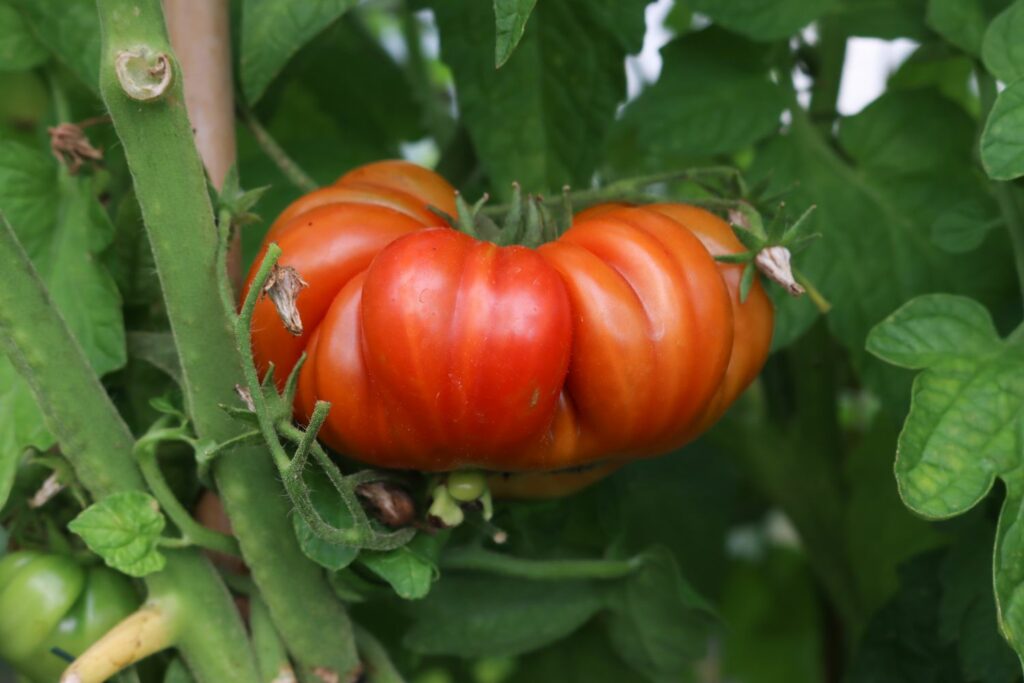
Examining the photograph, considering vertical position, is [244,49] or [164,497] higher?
[244,49]

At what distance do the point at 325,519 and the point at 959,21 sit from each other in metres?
0.52

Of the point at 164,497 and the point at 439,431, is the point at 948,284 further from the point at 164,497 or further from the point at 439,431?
the point at 164,497

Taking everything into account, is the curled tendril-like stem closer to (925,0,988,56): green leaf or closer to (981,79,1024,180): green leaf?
(981,79,1024,180): green leaf

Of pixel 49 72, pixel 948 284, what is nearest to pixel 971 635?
pixel 948 284

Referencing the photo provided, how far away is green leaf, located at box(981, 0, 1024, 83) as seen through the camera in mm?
689

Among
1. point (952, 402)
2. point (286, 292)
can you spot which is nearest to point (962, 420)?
point (952, 402)

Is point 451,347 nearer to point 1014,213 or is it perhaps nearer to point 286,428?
point 286,428

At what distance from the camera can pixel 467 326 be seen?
58cm

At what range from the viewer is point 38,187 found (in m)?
0.77

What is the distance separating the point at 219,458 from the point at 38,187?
9.0 inches

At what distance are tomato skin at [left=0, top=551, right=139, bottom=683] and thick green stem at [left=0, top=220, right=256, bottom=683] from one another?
0.05 metres

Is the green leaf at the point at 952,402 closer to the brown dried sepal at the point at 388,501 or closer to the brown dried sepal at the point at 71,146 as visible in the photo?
the brown dried sepal at the point at 388,501

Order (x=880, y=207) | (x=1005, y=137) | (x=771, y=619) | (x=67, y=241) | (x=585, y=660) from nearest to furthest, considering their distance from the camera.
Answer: (x=1005, y=137), (x=67, y=241), (x=880, y=207), (x=585, y=660), (x=771, y=619)

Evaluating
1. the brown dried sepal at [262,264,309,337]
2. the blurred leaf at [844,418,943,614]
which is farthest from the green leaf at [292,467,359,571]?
the blurred leaf at [844,418,943,614]
